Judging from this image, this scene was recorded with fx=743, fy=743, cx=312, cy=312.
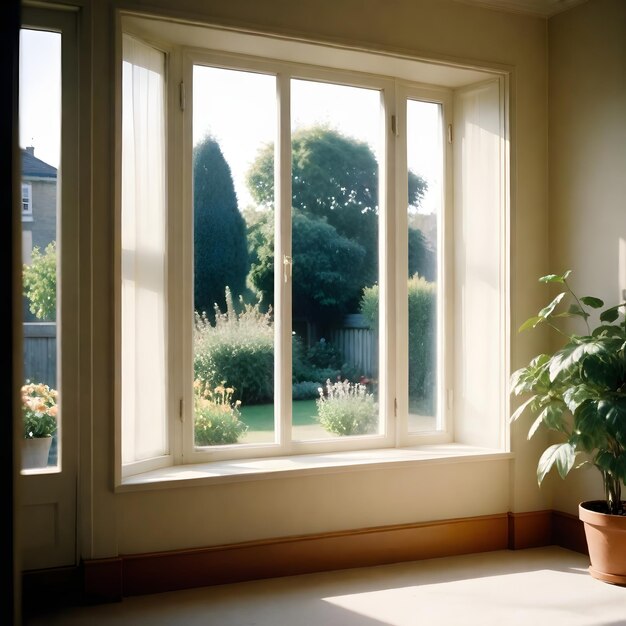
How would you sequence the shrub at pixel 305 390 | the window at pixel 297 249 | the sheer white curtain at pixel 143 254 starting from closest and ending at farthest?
the sheer white curtain at pixel 143 254
the window at pixel 297 249
the shrub at pixel 305 390

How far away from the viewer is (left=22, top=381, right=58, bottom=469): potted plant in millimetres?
3209

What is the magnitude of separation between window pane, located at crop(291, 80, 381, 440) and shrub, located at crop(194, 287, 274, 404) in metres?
0.17

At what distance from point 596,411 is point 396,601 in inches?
47.3

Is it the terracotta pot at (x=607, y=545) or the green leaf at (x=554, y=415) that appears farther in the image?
the green leaf at (x=554, y=415)

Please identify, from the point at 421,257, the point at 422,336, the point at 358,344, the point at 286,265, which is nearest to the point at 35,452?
the point at 286,265

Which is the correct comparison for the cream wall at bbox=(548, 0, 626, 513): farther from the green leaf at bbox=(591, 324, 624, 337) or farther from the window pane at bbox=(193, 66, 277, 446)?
the window pane at bbox=(193, 66, 277, 446)

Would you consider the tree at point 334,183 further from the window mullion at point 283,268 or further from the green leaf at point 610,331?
the green leaf at point 610,331

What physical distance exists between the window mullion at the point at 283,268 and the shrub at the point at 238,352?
0.06m

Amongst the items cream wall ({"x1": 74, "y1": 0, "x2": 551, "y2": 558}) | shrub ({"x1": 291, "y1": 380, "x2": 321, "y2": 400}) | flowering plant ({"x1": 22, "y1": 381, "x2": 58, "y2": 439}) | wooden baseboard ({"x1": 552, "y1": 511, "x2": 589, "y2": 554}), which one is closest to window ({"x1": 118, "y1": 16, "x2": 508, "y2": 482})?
shrub ({"x1": 291, "y1": 380, "x2": 321, "y2": 400})

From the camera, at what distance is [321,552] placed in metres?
3.63

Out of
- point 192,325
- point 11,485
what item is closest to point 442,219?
point 192,325

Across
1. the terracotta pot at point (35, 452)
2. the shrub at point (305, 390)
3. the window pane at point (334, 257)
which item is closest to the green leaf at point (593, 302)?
the window pane at point (334, 257)

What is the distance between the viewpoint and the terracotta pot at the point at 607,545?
3395 millimetres

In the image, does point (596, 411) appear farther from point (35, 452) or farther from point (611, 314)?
point (35, 452)
